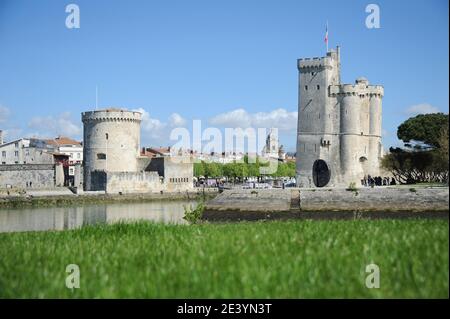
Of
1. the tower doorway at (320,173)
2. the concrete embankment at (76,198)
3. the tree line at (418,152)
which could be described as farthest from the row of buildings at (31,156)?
the tree line at (418,152)

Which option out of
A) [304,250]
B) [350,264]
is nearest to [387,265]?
[350,264]

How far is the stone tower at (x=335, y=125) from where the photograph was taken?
47.2 m

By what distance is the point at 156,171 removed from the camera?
61875 mm

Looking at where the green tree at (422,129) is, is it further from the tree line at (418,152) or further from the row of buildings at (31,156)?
the row of buildings at (31,156)

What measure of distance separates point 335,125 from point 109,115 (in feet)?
76.3

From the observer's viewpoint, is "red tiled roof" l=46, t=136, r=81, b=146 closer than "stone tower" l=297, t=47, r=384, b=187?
No

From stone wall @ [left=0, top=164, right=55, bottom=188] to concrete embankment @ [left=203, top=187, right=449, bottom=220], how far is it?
1278 inches

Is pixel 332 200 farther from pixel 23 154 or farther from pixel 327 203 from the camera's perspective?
pixel 23 154

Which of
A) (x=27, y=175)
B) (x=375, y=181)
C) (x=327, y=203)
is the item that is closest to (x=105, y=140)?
(x=27, y=175)

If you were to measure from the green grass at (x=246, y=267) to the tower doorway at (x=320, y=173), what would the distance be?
40.7 m

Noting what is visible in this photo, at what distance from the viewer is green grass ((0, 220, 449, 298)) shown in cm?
604

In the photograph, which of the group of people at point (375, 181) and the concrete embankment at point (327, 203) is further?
the group of people at point (375, 181)

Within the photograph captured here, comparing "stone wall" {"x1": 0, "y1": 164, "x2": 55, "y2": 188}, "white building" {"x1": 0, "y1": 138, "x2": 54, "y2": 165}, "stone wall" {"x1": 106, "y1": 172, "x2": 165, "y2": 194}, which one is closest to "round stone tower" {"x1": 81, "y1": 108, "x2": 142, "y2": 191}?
"stone wall" {"x1": 106, "y1": 172, "x2": 165, "y2": 194}

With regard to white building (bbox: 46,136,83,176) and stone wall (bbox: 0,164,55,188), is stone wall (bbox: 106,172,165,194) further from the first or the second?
white building (bbox: 46,136,83,176)
